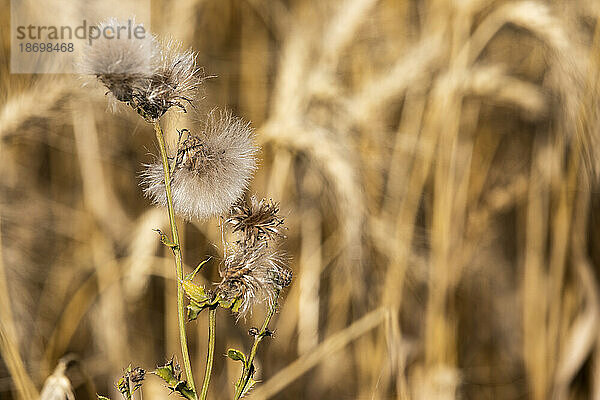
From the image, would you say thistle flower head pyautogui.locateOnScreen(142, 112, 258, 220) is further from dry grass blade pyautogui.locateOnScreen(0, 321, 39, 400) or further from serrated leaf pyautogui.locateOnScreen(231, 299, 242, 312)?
dry grass blade pyautogui.locateOnScreen(0, 321, 39, 400)

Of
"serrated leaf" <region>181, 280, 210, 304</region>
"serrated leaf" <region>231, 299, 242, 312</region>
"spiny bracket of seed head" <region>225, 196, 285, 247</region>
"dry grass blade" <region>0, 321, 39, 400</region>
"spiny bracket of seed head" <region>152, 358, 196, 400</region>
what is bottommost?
"spiny bracket of seed head" <region>152, 358, 196, 400</region>

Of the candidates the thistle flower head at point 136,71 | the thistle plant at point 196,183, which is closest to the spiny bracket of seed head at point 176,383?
the thistle plant at point 196,183

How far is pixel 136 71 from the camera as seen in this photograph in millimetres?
A: 235

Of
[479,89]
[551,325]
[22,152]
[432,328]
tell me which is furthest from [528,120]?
[22,152]

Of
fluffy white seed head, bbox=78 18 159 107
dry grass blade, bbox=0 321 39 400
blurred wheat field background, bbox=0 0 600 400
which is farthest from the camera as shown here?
blurred wheat field background, bbox=0 0 600 400

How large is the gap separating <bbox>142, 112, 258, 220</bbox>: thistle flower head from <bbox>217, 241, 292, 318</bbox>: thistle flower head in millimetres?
22

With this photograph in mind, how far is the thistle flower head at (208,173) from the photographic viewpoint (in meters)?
0.27

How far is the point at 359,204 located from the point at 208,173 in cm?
34

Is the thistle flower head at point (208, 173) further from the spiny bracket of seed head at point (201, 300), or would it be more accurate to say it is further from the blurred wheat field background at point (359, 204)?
the blurred wheat field background at point (359, 204)

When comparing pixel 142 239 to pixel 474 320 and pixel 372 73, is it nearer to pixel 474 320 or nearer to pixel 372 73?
pixel 372 73

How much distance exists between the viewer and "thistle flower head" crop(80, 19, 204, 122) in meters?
0.24

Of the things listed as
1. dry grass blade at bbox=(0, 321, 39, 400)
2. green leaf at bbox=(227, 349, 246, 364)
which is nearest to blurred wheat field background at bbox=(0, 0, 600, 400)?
dry grass blade at bbox=(0, 321, 39, 400)

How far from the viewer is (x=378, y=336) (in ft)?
2.32

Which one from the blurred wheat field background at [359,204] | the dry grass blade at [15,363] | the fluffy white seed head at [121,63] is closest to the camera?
the fluffy white seed head at [121,63]
